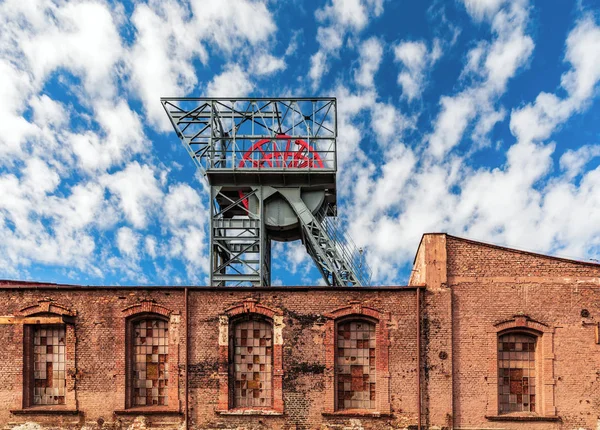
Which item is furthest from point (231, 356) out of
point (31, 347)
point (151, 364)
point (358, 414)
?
point (31, 347)

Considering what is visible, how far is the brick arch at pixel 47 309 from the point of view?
11.6m

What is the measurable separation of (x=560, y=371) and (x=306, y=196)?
11140 mm

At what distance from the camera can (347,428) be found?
36.4 feet

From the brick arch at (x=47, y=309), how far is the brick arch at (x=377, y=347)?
781cm

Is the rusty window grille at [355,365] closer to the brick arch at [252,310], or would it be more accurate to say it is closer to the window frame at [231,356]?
the window frame at [231,356]

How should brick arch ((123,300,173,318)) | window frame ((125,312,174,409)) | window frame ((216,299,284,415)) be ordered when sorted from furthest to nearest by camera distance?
brick arch ((123,300,173,318)), window frame ((125,312,174,409)), window frame ((216,299,284,415))

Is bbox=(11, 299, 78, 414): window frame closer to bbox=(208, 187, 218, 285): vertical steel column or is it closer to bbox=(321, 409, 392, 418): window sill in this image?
bbox=(208, 187, 218, 285): vertical steel column

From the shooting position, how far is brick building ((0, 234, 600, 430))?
36.4 ft

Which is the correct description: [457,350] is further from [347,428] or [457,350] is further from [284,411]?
[284,411]

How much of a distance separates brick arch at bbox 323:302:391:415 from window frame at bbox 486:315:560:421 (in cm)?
295

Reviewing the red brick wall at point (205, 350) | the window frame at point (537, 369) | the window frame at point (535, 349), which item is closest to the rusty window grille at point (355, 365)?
the red brick wall at point (205, 350)

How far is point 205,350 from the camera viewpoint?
451 inches

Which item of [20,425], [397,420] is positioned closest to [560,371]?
[397,420]

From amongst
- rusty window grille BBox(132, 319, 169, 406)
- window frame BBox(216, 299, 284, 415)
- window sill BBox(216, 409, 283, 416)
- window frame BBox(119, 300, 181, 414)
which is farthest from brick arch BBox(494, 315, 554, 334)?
rusty window grille BBox(132, 319, 169, 406)
